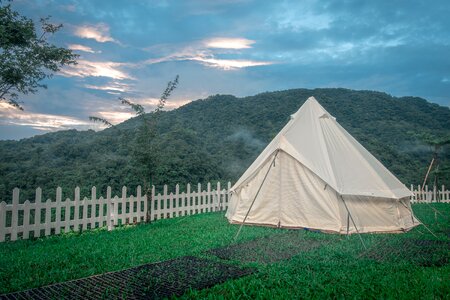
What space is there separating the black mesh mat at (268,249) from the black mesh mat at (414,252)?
118 cm

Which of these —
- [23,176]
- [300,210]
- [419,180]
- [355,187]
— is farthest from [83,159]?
[419,180]

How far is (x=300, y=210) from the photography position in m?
9.13

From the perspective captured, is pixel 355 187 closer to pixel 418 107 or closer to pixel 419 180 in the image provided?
pixel 419 180

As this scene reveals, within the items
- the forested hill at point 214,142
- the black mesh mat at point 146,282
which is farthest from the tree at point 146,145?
the black mesh mat at point 146,282

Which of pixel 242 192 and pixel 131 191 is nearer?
pixel 242 192

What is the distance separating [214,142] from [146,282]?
76.2 ft

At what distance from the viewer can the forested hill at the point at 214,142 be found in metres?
16.0

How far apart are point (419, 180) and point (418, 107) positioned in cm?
1670

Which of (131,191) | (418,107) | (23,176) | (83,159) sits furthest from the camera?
(418,107)

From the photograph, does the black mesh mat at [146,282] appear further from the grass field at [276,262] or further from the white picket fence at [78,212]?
the white picket fence at [78,212]

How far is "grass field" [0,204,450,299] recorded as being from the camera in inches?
174

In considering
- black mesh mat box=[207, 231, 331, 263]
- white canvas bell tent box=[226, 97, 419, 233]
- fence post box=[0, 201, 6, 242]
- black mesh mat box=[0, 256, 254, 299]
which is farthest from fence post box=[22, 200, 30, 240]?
white canvas bell tent box=[226, 97, 419, 233]

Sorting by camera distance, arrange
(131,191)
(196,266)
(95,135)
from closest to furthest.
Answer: (196,266) < (131,191) < (95,135)

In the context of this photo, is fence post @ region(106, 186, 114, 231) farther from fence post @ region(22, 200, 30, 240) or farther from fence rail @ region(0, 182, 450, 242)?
fence post @ region(22, 200, 30, 240)
